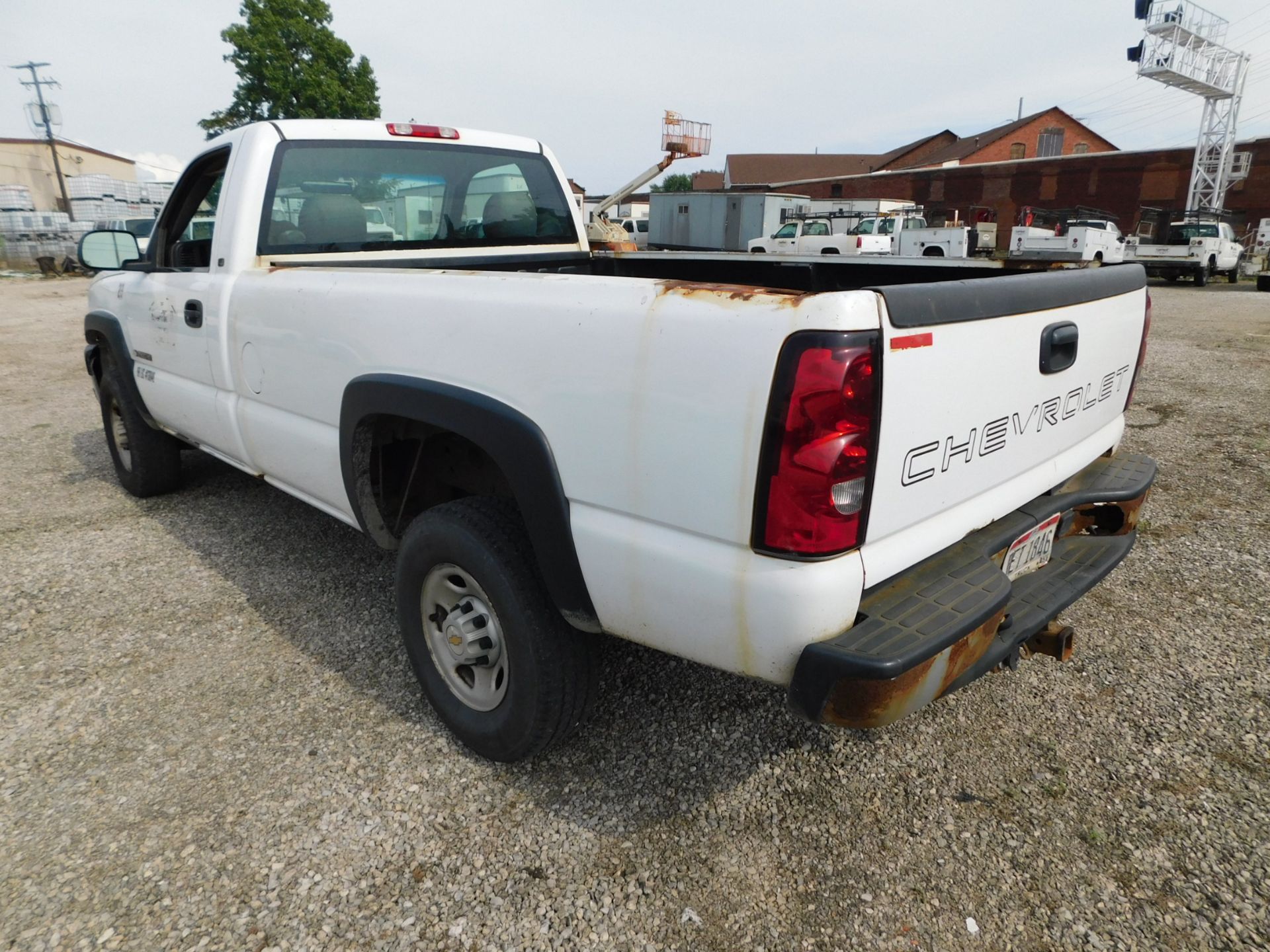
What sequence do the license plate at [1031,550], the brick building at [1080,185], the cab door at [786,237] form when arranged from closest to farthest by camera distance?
1. the license plate at [1031,550]
2. the cab door at [786,237]
3. the brick building at [1080,185]

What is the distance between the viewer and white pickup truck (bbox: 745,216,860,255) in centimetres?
2367

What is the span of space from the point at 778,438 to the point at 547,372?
0.64 metres

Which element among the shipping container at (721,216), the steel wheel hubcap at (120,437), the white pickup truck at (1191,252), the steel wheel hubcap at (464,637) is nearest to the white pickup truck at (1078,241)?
the white pickup truck at (1191,252)

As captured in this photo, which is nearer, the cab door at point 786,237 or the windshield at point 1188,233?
the windshield at point 1188,233

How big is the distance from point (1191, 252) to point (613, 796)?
25.8m

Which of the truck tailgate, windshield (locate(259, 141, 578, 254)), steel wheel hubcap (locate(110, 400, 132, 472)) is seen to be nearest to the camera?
the truck tailgate

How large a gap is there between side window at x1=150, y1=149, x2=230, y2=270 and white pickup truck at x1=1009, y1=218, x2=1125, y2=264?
20672 millimetres

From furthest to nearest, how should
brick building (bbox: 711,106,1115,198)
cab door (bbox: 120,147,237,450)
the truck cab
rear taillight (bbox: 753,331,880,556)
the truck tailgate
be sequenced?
brick building (bbox: 711,106,1115,198), the truck cab, cab door (bbox: 120,147,237,450), the truck tailgate, rear taillight (bbox: 753,331,880,556)

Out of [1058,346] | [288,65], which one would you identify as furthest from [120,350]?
[288,65]

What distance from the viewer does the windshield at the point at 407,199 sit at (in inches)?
131

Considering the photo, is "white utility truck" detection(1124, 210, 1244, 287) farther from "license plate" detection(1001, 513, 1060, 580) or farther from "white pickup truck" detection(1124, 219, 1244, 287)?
"license plate" detection(1001, 513, 1060, 580)

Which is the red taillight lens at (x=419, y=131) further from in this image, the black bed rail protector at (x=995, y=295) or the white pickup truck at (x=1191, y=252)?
the white pickup truck at (x=1191, y=252)

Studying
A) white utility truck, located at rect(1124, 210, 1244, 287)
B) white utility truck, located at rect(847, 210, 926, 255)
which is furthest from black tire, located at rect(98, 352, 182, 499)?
white utility truck, located at rect(1124, 210, 1244, 287)

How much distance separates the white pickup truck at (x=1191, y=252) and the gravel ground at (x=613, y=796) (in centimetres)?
2280
